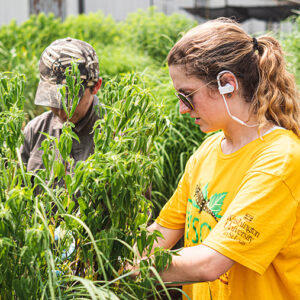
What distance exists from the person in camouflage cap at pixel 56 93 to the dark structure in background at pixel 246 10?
6817 mm

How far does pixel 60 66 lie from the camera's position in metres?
2.33

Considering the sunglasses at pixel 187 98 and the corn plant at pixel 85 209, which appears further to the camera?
the sunglasses at pixel 187 98

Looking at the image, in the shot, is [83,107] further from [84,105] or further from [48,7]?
[48,7]

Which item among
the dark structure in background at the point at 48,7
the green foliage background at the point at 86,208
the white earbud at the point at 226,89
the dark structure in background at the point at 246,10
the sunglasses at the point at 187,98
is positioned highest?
the white earbud at the point at 226,89

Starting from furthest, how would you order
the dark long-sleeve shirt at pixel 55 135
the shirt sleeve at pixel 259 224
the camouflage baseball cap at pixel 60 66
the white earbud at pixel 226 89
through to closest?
the dark long-sleeve shirt at pixel 55 135 → the camouflage baseball cap at pixel 60 66 → the white earbud at pixel 226 89 → the shirt sleeve at pixel 259 224

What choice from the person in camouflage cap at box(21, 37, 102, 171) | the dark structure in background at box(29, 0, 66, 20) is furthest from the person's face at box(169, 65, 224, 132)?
the dark structure in background at box(29, 0, 66, 20)

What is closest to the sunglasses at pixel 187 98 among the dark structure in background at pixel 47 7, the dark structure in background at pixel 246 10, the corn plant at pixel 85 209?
the corn plant at pixel 85 209

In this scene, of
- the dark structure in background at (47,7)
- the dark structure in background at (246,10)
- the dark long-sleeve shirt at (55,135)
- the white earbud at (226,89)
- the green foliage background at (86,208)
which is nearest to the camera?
the green foliage background at (86,208)

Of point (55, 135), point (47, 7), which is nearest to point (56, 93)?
point (55, 135)

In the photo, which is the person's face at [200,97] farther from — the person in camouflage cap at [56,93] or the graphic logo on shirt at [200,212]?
the person in camouflage cap at [56,93]

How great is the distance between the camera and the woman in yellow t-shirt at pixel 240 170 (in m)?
1.46

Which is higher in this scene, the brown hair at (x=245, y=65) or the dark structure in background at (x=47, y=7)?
the brown hair at (x=245, y=65)

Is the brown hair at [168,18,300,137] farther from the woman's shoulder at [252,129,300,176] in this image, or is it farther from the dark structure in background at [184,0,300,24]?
the dark structure in background at [184,0,300,24]

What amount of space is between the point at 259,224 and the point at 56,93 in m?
1.24
